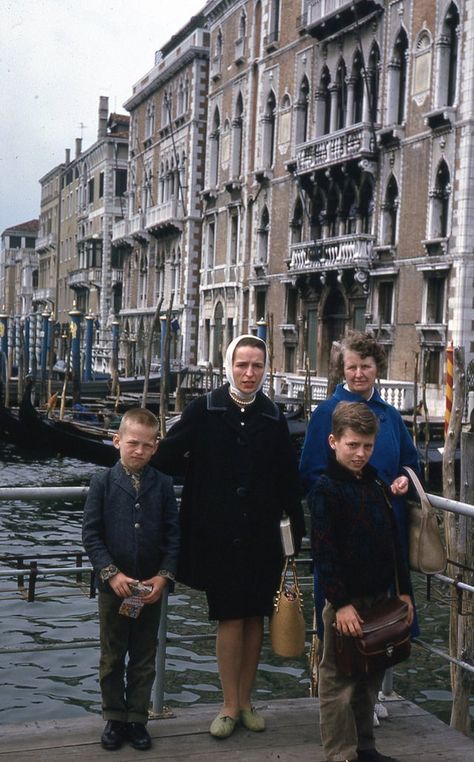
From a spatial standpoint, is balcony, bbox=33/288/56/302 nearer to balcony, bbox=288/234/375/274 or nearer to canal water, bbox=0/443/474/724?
balcony, bbox=288/234/375/274

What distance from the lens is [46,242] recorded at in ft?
179

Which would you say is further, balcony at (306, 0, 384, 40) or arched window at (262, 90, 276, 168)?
arched window at (262, 90, 276, 168)

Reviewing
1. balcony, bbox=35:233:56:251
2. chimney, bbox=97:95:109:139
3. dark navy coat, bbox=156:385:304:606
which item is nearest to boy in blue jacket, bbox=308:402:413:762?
dark navy coat, bbox=156:385:304:606

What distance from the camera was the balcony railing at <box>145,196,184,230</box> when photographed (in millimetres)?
29656

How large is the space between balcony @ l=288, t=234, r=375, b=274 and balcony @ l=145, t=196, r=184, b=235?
8373mm

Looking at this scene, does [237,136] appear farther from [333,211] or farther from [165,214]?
[333,211]

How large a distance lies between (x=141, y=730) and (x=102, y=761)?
0.18 metres

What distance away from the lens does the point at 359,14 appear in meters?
19.3

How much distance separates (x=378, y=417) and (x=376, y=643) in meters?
0.73

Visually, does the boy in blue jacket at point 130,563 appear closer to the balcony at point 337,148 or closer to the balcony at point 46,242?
the balcony at point 337,148

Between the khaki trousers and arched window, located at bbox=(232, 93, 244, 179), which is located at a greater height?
arched window, located at bbox=(232, 93, 244, 179)

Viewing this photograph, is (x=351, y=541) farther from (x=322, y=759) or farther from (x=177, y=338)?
(x=177, y=338)

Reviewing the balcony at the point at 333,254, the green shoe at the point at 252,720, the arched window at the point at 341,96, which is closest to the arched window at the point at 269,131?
the balcony at the point at 333,254

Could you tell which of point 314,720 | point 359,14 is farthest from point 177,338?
point 314,720
